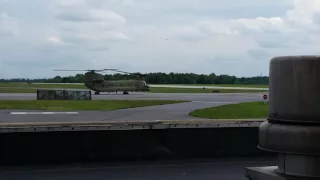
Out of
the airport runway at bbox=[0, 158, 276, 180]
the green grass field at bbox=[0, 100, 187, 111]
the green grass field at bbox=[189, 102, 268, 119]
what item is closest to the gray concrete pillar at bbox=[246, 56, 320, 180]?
the airport runway at bbox=[0, 158, 276, 180]

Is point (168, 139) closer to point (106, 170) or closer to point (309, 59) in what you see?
point (106, 170)

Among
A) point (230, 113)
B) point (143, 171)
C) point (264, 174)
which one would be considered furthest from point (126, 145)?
point (230, 113)

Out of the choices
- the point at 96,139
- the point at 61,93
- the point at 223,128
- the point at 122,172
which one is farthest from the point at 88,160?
the point at 61,93

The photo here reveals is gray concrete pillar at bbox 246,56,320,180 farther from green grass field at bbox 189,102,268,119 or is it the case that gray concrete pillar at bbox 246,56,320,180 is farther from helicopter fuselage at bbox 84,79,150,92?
helicopter fuselage at bbox 84,79,150,92

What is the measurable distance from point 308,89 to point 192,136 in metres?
7.65

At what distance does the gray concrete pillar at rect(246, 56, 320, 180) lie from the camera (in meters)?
2.06

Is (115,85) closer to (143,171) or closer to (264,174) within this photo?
(143,171)

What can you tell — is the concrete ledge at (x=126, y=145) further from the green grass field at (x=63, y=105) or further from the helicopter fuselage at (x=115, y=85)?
the helicopter fuselage at (x=115, y=85)

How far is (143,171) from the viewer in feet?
26.7

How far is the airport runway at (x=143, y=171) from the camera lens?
7688 millimetres

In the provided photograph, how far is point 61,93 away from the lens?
51938 millimetres

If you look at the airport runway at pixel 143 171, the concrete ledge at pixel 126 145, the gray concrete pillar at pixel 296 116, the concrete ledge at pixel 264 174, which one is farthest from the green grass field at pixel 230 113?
the gray concrete pillar at pixel 296 116

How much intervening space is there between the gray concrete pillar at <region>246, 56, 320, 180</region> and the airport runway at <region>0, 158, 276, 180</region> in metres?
5.49

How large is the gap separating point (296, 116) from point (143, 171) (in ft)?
20.4
